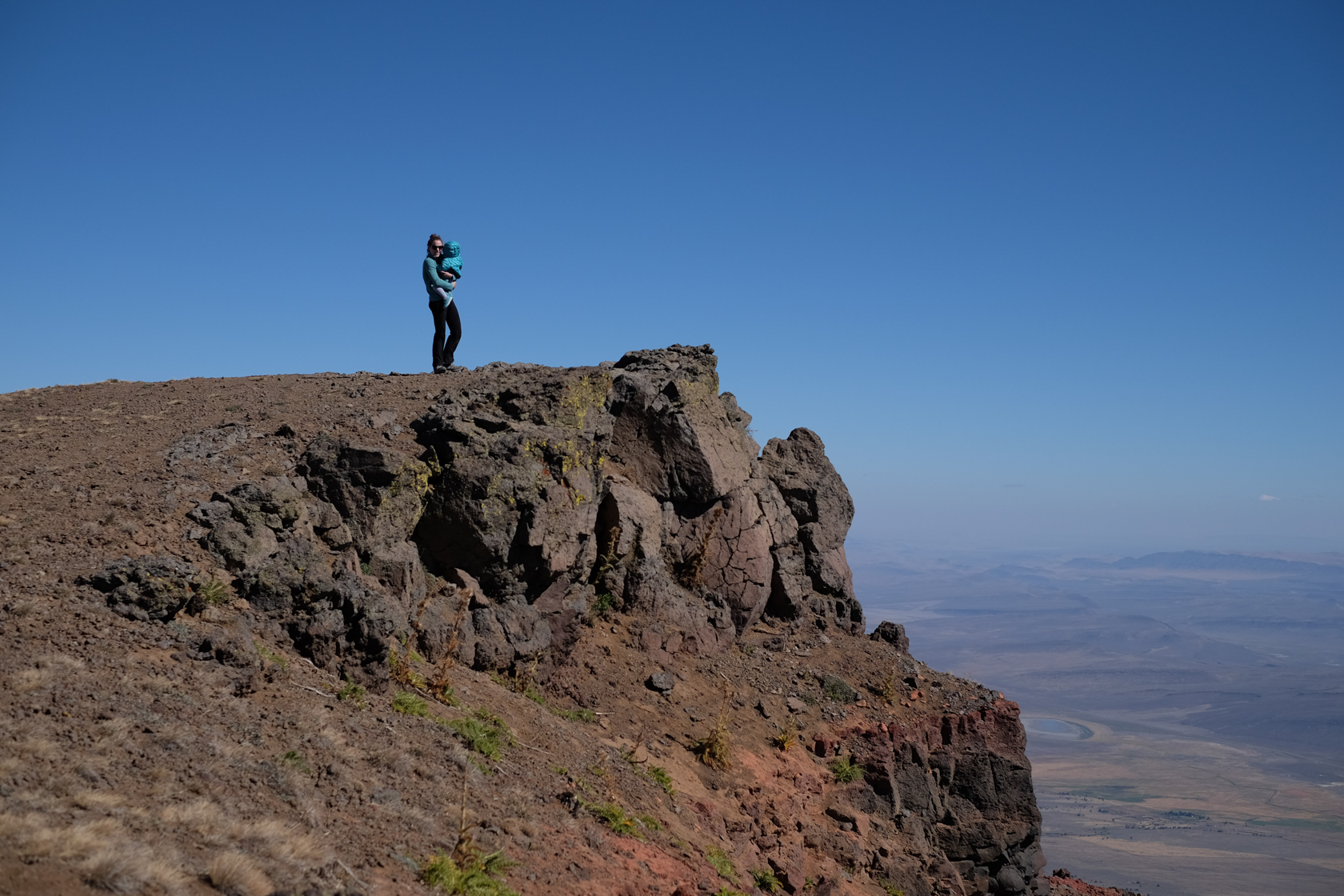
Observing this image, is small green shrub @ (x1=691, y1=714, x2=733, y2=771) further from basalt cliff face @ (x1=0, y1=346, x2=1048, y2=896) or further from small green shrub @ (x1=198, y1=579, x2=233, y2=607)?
small green shrub @ (x1=198, y1=579, x2=233, y2=607)

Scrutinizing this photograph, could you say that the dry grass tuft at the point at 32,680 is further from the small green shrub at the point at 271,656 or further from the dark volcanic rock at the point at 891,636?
the dark volcanic rock at the point at 891,636

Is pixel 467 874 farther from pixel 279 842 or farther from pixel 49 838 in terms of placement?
pixel 49 838

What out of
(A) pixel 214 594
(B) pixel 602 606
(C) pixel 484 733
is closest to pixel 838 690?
(B) pixel 602 606

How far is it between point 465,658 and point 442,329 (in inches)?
274

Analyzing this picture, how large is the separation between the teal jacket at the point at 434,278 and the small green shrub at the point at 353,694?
8587mm

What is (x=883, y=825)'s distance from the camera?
53.3 feet

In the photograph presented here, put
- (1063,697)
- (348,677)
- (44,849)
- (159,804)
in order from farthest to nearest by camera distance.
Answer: (1063,697) < (348,677) < (159,804) < (44,849)

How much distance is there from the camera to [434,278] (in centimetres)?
1631

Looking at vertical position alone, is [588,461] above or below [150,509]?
above

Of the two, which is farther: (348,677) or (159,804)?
(348,677)

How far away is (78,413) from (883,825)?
50.3 ft

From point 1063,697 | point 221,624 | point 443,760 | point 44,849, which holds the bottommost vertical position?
point 1063,697

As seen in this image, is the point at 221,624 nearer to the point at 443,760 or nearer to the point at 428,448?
the point at 443,760

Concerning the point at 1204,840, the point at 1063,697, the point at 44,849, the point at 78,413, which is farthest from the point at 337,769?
the point at 1063,697
